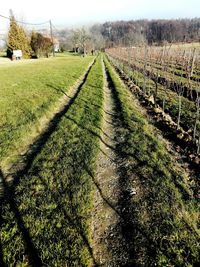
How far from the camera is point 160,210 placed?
5461mm

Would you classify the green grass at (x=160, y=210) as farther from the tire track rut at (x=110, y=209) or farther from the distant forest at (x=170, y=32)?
the distant forest at (x=170, y=32)

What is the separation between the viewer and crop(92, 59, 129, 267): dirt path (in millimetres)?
4468

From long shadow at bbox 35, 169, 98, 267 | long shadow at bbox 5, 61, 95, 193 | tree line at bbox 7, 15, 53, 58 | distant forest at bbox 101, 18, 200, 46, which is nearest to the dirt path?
long shadow at bbox 35, 169, 98, 267

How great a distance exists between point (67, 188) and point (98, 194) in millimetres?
796

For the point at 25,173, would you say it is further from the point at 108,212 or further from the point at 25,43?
the point at 25,43

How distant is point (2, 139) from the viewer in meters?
9.72

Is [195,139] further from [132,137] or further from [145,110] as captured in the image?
[145,110]

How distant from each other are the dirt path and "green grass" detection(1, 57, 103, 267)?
0.18m

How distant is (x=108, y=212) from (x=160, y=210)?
1074 mm

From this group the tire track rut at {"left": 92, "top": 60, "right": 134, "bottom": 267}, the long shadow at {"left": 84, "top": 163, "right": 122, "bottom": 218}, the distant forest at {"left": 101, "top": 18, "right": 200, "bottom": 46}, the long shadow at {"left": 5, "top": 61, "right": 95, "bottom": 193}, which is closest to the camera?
the tire track rut at {"left": 92, "top": 60, "right": 134, "bottom": 267}

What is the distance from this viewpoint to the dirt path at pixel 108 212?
447 cm

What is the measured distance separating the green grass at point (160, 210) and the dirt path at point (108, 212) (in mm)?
271

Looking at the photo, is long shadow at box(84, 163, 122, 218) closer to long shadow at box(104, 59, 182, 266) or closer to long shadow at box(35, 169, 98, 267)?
long shadow at box(104, 59, 182, 266)

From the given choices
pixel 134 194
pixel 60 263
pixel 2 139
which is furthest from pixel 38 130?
pixel 60 263
